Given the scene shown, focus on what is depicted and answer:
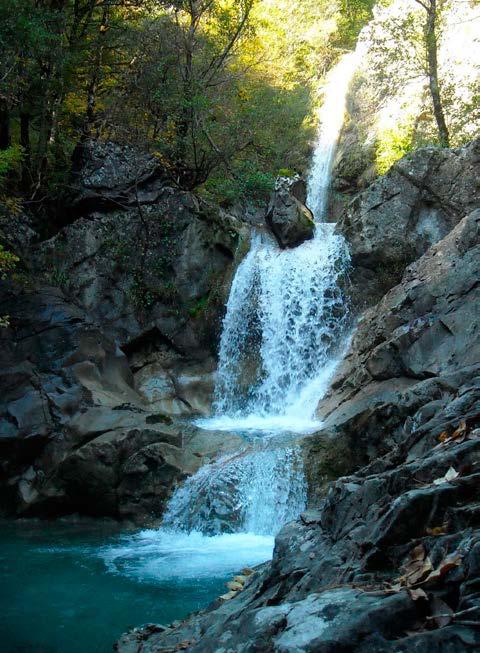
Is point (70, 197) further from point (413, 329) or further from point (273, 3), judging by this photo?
point (273, 3)

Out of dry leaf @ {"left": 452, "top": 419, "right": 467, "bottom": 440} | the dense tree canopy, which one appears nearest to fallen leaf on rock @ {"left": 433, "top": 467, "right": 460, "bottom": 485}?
dry leaf @ {"left": 452, "top": 419, "right": 467, "bottom": 440}

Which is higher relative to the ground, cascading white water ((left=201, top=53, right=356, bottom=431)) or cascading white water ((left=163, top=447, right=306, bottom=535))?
cascading white water ((left=201, top=53, right=356, bottom=431))

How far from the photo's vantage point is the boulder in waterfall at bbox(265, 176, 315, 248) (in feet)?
52.1

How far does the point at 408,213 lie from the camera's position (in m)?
14.4

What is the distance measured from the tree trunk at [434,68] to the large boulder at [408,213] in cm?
195

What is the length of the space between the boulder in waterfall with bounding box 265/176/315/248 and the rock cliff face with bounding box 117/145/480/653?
648cm

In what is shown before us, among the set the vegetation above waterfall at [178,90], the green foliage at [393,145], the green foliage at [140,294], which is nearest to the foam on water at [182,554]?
the green foliage at [140,294]

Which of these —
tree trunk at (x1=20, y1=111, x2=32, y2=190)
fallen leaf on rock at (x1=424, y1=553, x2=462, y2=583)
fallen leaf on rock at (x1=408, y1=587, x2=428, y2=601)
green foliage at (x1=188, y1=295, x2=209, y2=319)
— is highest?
tree trunk at (x1=20, y1=111, x2=32, y2=190)

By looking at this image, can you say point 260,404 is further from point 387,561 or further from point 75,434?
point 387,561

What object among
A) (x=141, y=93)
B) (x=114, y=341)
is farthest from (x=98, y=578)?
(x=141, y=93)

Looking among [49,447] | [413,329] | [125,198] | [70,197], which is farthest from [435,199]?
[49,447]

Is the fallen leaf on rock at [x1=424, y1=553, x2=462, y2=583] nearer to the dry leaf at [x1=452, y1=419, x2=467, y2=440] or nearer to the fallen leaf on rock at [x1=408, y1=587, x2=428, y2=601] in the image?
the fallen leaf on rock at [x1=408, y1=587, x2=428, y2=601]

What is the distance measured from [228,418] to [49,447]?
417 cm

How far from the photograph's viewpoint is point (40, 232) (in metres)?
15.7
